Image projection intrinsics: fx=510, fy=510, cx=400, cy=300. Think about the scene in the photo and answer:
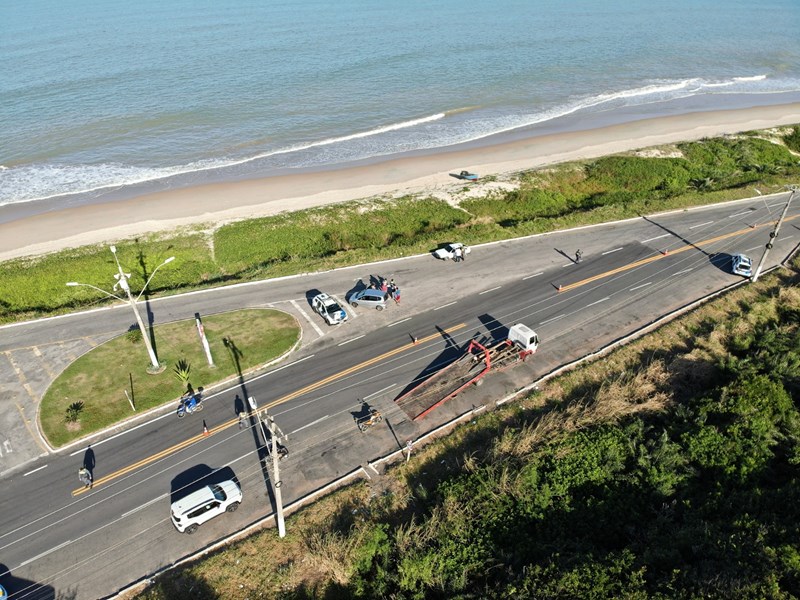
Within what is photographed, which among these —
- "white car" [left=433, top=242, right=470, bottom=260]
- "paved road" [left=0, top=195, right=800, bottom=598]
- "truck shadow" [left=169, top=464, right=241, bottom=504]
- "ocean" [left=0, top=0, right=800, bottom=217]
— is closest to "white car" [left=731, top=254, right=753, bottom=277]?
"paved road" [left=0, top=195, right=800, bottom=598]

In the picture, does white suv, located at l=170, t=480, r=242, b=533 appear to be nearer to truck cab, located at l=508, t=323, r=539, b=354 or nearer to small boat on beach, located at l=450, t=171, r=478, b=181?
truck cab, located at l=508, t=323, r=539, b=354

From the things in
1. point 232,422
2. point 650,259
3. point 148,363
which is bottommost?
point 232,422

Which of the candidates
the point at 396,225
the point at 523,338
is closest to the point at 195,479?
the point at 523,338

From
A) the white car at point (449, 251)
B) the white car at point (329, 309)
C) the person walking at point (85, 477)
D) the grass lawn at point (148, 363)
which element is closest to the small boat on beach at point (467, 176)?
the white car at point (449, 251)

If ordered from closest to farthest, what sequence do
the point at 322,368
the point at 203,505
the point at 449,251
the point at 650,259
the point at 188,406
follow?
the point at 203,505
the point at 188,406
the point at 322,368
the point at 650,259
the point at 449,251

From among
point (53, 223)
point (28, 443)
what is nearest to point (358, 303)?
point (28, 443)

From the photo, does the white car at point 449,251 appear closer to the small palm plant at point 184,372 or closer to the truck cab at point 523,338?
the truck cab at point 523,338

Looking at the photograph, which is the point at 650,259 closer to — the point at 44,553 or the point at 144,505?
the point at 144,505
